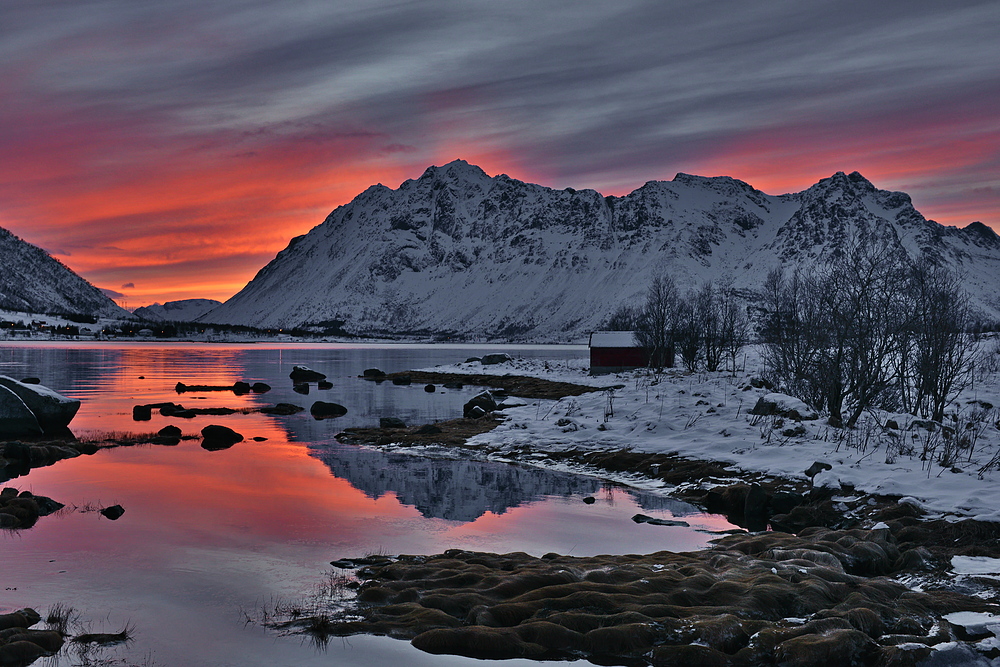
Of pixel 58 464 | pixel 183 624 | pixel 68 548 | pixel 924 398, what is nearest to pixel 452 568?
pixel 183 624

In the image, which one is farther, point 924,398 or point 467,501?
point 924,398

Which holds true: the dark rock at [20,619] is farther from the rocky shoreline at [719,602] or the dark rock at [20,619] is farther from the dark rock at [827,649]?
the dark rock at [827,649]

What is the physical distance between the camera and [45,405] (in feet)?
102

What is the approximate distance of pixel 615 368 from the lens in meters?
75.9

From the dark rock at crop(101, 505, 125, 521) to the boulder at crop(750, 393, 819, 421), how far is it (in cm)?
2052

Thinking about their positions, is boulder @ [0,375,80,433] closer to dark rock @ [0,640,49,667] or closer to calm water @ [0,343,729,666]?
calm water @ [0,343,729,666]

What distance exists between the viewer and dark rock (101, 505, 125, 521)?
1637cm

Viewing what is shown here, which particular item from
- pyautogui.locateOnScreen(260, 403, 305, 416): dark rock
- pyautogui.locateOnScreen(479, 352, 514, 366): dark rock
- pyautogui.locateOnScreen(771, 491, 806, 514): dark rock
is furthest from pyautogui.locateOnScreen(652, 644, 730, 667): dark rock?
pyautogui.locateOnScreen(479, 352, 514, 366): dark rock

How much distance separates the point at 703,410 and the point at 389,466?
41.3 feet

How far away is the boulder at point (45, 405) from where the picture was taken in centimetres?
3063

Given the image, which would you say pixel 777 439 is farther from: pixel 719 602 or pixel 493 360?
pixel 493 360

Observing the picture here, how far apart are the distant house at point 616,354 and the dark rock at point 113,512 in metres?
60.4

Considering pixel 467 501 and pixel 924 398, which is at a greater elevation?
pixel 924 398

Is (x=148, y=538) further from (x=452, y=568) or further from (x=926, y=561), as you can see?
(x=926, y=561)
